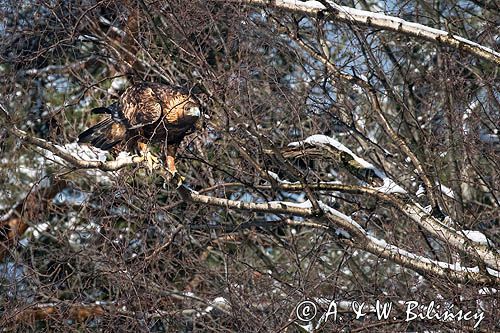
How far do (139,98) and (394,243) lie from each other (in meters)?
2.16

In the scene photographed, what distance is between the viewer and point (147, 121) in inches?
264

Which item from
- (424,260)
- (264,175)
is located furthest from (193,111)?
(424,260)

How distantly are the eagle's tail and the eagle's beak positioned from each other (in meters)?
0.64

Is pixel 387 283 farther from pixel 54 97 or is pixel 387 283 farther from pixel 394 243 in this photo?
pixel 54 97

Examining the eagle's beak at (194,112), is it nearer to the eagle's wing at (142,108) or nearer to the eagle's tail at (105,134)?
the eagle's wing at (142,108)

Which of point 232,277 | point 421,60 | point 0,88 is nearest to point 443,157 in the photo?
point 421,60

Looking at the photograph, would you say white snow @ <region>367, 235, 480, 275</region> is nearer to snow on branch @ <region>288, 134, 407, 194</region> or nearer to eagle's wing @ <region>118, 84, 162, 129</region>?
snow on branch @ <region>288, 134, 407, 194</region>

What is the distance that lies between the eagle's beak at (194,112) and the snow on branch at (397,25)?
104cm

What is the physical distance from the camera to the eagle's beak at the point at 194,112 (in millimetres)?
6387

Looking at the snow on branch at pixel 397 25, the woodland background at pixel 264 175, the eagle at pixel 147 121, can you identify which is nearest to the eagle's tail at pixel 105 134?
the eagle at pixel 147 121

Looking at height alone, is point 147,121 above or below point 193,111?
below

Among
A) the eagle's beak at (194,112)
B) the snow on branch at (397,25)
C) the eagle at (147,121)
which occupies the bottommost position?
the eagle at (147,121)

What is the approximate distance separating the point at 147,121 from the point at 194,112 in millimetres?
472

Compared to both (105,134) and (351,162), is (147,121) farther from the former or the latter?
(351,162)
